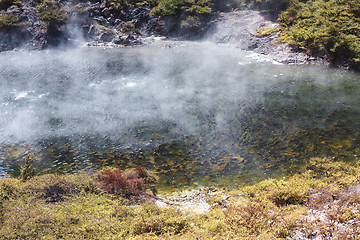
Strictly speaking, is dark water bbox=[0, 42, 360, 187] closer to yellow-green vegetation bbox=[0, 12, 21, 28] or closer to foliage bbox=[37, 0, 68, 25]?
foliage bbox=[37, 0, 68, 25]

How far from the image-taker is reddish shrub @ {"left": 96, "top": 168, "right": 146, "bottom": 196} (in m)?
11.9

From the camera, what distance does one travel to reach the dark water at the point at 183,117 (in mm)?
14836

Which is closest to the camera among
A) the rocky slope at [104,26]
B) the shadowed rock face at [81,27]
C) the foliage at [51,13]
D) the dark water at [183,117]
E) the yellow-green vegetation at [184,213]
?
the yellow-green vegetation at [184,213]

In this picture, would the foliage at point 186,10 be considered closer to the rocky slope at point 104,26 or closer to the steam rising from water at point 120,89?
the rocky slope at point 104,26

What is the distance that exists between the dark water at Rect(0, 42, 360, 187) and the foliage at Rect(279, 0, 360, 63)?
114 inches

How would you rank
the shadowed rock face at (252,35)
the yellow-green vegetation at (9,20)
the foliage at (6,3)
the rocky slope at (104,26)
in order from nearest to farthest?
the shadowed rock face at (252,35) → the rocky slope at (104,26) → the yellow-green vegetation at (9,20) → the foliage at (6,3)

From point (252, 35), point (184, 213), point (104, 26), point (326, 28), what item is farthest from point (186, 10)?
point (184, 213)

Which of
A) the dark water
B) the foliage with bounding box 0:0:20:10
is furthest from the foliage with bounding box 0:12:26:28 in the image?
the dark water

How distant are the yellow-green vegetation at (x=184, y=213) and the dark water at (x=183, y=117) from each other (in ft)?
7.28

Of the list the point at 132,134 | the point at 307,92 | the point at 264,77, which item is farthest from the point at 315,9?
the point at 132,134

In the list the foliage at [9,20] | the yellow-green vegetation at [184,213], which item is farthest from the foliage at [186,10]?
the yellow-green vegetation at [184,213]

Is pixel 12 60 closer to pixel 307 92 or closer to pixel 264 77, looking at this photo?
pixel 264 77

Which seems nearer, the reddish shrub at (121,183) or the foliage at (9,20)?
the reddish shrub at (121,183)

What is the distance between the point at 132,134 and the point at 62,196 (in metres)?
7.45
